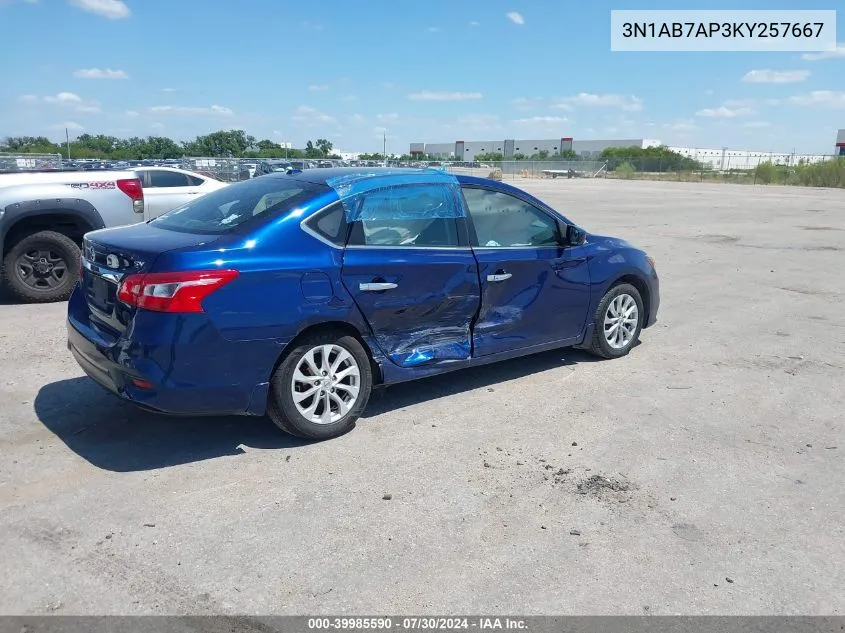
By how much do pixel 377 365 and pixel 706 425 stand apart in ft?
7.69

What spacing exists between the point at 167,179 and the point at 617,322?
825cm

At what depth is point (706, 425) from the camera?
5.02 metres

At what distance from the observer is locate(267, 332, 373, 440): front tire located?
14.4 feet

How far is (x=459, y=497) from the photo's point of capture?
12.9ft

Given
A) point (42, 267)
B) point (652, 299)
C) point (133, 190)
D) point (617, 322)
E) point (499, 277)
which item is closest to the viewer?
point (499, 277)

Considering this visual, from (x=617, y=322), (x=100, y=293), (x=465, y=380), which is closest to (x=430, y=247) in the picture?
(x=465, y=380)

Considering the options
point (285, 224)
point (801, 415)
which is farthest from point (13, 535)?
point (801, 415)

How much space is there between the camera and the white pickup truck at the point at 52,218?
811cm

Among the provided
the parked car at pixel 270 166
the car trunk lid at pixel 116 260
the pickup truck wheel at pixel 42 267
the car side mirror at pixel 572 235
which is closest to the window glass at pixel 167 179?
the pickup truck wheel at pixel 42 267

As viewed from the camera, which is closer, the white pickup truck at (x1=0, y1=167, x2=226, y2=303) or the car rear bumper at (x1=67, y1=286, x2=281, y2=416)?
the car rear bumper at (x1=67, y1=286, x2=281, y2=416)

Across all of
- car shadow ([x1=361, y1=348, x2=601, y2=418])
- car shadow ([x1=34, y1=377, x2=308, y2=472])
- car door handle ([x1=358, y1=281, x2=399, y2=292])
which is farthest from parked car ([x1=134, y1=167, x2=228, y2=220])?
car door handle ([x1=358, y1=281, x2=399, y2=292])

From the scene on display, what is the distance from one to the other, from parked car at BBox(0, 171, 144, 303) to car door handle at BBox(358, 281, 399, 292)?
5.34 metres

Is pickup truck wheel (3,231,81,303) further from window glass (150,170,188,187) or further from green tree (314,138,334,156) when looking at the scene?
green tree (314,138,334,156)

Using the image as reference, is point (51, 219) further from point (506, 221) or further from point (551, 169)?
point (551, 169)
